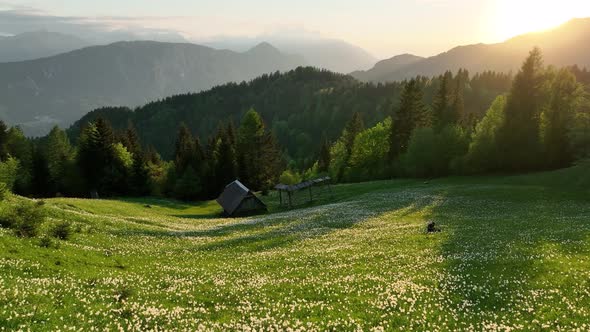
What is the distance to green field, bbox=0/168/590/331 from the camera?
1348 cm

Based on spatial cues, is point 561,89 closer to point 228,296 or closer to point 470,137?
point 470,137

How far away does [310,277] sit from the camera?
2012 centimetres

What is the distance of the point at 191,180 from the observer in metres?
91.8

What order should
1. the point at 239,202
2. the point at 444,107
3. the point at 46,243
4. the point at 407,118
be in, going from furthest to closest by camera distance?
the point at 407,118 → the point at 444,107 → the point at 239,202 → the point at 46,243

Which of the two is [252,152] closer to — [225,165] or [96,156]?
[225,165]

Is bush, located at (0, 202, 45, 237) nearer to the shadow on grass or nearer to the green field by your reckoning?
the green field

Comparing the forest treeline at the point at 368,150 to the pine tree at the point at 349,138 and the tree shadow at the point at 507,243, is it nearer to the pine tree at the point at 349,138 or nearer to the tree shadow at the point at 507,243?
the pine tree at the point at 349,138

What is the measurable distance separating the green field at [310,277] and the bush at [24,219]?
2.65ft

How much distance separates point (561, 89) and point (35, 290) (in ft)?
262

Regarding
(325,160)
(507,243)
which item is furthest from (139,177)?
(507,243)

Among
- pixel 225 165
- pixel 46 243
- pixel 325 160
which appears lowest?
pixel 325 160

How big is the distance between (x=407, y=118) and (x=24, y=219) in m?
80.5

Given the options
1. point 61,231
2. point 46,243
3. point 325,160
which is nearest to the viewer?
point 46,243

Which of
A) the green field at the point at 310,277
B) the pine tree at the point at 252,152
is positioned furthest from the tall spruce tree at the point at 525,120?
the pine tree at the point at 252,152
